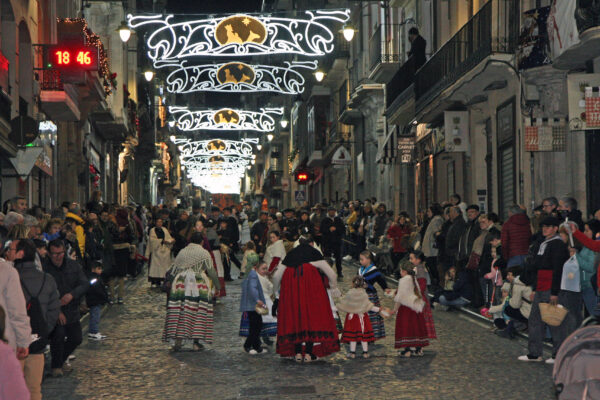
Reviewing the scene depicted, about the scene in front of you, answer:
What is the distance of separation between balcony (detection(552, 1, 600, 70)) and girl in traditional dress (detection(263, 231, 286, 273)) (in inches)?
220

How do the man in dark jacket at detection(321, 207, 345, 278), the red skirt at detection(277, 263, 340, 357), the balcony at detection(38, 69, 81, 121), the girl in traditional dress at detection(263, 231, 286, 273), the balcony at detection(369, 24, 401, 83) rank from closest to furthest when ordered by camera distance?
the red skirt at detection(277, 263, 340, 357), the girl in traditional dress at detection(263, 231, 286, 273), the balcony at detection(38, 69, 81, 121), the man in dark jacket at detection(321, 207, 345, 278), the balcony at detection(369, 24, 401, 83)

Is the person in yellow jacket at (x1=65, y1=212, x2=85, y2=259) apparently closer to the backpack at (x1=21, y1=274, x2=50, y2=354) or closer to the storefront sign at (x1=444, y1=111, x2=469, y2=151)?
the backpack at (x1=21, y1=274, x2=50, y2=354)

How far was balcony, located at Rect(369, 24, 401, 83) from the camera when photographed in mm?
35500

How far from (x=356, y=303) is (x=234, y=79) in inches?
838

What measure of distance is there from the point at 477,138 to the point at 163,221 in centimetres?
855

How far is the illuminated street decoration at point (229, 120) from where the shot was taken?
146 ft

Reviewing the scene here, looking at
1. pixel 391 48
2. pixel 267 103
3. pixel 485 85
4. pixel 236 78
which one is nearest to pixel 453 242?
pixel 485 85

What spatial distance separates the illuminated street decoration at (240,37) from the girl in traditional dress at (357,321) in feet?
49.5

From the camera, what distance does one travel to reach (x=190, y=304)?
13.6 metres

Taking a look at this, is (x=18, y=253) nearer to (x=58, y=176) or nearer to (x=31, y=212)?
(x=31, y=212)

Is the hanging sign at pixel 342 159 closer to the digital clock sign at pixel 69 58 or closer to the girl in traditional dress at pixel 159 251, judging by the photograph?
the digital clock sign at pixel 69 58

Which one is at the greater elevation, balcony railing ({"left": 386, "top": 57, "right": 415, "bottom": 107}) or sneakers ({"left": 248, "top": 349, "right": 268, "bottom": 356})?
balcony railing ({"left": 386, "top": 57, "right": 415, "bottom": 107})

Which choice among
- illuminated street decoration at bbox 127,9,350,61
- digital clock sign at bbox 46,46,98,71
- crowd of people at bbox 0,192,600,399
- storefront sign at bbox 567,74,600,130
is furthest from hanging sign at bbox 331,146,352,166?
storefront sign at bbox 567,74,600,130

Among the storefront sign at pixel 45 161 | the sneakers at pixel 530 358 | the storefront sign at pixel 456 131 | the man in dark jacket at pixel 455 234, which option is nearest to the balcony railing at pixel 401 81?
the storefront sign at pixel 456 131
